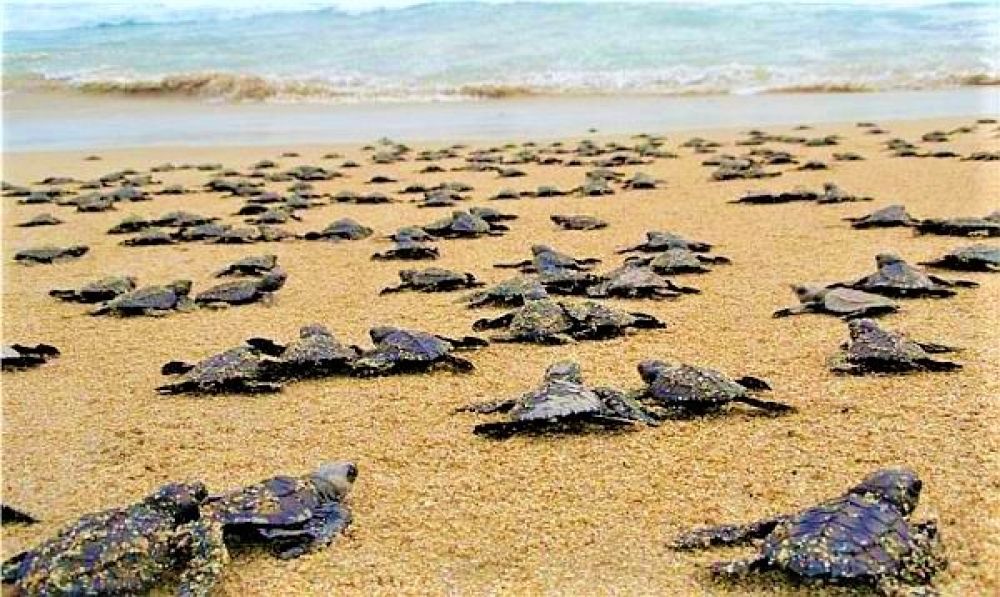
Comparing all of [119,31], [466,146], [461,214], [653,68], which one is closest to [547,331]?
[461,214]

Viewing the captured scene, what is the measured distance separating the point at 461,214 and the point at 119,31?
44044mm

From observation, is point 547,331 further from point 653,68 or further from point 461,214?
point 653,68

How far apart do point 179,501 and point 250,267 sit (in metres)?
3.91

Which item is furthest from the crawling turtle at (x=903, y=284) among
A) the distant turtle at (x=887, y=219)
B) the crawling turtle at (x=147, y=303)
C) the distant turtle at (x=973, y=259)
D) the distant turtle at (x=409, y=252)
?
the crawling turtle at (x=147, y=303)

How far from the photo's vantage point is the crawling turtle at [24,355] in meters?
4.61

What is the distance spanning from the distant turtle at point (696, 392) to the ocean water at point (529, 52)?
2081 centimetres

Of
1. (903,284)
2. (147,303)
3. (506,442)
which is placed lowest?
(506,442)

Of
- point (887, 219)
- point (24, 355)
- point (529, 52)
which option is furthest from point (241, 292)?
point (529, 52)

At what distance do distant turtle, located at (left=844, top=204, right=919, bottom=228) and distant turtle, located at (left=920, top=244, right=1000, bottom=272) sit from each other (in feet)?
4.43

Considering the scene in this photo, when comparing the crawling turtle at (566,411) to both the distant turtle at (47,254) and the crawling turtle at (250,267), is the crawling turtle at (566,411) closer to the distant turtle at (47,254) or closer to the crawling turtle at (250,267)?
the crawling turtle at (250,267)

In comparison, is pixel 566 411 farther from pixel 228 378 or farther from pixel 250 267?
pixel 250 267

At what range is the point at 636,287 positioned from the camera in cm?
551

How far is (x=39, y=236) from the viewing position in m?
8.43

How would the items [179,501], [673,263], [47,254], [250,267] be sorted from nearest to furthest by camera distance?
1. [179,501]
2. [673,263]
3. [250,267]
4. [47,254]
